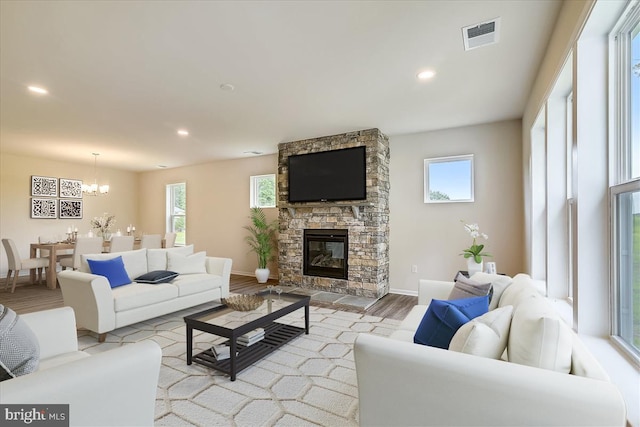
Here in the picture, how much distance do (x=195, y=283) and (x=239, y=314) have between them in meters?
1.47

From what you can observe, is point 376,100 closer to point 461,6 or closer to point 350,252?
point 461,6

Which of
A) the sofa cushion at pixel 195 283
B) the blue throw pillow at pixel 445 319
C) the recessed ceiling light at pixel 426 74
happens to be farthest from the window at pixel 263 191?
the blue throw pillow at pixel 445 319

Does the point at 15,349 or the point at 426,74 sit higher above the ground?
the point at 426,74

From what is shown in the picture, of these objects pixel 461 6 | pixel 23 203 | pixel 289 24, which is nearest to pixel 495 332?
pixel 461 6

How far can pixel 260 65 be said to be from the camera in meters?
2.74

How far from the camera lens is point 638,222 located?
1.35 metres

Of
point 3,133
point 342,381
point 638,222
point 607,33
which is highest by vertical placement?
point 3,133

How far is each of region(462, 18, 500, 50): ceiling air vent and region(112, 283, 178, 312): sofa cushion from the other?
3869 mm

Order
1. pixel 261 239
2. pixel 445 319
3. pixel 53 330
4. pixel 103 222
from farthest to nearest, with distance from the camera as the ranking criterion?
pixel 103 222, pixel 261 239, pixel 53 330, pixel 445 319

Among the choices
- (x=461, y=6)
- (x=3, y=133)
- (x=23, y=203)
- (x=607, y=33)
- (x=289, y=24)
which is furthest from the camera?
(x=23, y=203)

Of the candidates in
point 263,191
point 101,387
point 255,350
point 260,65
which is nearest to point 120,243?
point 263,191

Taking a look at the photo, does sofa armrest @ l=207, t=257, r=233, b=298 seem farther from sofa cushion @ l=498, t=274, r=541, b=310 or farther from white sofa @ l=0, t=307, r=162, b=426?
sofa cushion @ l=498, t=274, r=541, b=310

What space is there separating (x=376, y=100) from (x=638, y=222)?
271cm

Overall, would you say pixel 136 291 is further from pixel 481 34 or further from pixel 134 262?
pixel 481 34
